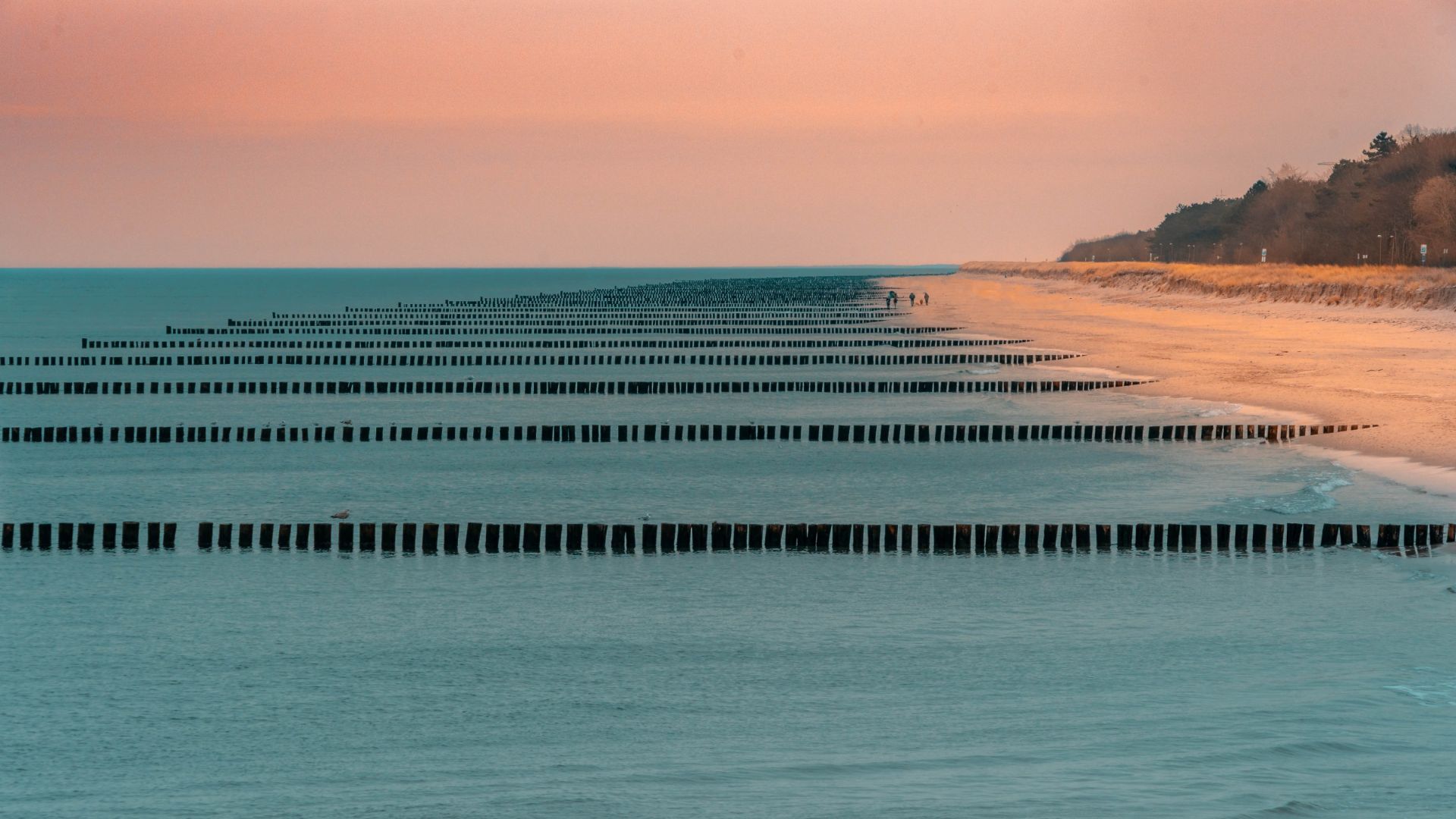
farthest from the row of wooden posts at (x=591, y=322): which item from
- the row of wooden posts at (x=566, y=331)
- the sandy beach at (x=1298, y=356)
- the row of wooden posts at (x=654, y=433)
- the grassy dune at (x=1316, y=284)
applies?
the row of wooden posts at (x=654, y=433)

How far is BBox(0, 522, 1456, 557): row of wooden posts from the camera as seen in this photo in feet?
67.1

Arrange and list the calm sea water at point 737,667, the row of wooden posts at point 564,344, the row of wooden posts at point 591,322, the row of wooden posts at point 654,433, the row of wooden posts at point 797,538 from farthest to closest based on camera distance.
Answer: the row of wooden posts at point 591,322 < the row of wooden posts at point 564,344 < the row of wooden posts at point 654,433 < the row of wooden posts at point 797,538 < the calm sea water at point 737,667

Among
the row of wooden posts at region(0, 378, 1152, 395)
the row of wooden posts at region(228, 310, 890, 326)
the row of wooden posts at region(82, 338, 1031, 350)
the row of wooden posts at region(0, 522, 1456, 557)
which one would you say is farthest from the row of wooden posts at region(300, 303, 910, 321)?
the row of wooden posts at region(0, 522, 1456, 557)

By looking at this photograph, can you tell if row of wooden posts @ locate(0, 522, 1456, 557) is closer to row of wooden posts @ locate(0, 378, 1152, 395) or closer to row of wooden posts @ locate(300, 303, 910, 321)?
row of wooden posts @ locate(0, 378, 1152, 395)

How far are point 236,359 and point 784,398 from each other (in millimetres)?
29230

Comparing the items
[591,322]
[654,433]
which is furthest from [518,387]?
[591,322]

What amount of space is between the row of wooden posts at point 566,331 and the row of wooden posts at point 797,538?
189 feet

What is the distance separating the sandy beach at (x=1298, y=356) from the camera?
3041cm

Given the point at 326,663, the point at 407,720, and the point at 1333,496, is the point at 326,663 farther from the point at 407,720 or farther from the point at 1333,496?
the point at 1333,496

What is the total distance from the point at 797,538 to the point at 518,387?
28.4 metres

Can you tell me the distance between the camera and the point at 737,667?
14945 millimetres

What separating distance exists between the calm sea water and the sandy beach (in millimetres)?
4771

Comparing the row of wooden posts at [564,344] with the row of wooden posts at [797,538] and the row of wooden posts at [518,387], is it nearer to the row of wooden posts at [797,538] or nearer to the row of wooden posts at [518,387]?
the row of wooden posts at [518,387]

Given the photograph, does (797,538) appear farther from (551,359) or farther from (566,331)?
(566,331)
